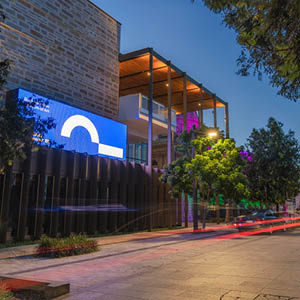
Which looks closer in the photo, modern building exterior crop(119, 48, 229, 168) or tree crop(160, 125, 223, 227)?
tree crop(160, 125, 223, 227)

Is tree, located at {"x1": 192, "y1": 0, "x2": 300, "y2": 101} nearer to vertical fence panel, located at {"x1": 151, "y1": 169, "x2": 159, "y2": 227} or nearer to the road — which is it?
the road

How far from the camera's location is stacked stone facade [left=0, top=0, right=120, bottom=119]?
744 inches

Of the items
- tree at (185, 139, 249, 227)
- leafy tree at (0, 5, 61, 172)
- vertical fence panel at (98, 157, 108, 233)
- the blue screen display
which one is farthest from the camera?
tree at (185, 139, 249, 227)

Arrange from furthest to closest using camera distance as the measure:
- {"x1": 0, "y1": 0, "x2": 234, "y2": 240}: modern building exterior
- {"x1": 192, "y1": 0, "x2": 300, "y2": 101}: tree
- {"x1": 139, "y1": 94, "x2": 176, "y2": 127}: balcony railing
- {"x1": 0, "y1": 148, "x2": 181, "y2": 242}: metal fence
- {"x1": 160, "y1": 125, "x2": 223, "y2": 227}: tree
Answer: {"x1": 139, "y1": 94, "x2": 176, "y2": 127}: balcony railing → {"x1": 160, "y1": 125, "x2": 223, "y2": 227}: tree → {"x1": 0, "y1": 0, "x2": 234, "y2": 240}: modern building exterior → {"x1": 0, "y1": 148, "x2": 181, "y2": 242}: metal fence → {"x1": 192, "y1": 0, "x2": 300, "y2": 101}: tree

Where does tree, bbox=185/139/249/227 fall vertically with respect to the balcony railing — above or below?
below

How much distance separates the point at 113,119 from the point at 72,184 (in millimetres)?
8283

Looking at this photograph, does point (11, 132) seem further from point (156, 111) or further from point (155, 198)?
point (156, 111)

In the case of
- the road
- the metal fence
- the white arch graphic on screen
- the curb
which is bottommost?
the road

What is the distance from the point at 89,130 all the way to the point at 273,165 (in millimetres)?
21569

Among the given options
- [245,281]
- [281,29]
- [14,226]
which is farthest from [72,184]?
[281,29]

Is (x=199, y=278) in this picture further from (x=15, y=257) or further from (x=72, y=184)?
(x=72, y=184)

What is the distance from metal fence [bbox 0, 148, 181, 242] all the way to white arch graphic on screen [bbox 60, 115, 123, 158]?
3.99 feet

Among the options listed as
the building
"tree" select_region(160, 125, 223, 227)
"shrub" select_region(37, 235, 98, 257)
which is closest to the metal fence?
"tree" select_region(160, 125, 223, 227)

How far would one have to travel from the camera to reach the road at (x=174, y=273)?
671 cm
